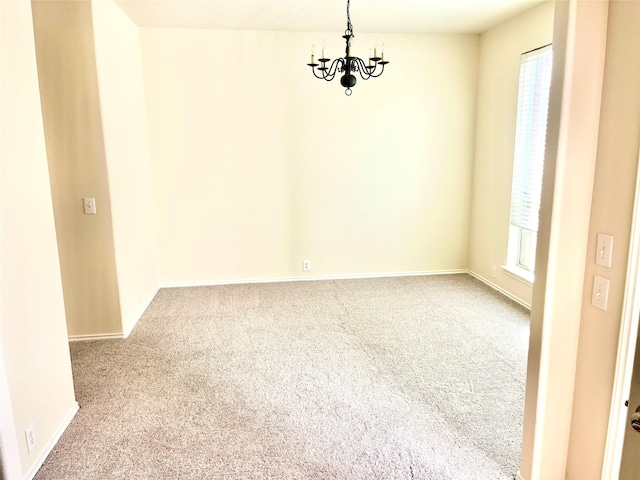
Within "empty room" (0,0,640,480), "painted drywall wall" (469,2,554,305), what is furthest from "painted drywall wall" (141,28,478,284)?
"painted drywall wall" (469,2,554,305)

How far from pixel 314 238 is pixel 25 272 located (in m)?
3.31

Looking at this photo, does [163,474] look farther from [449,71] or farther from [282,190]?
[449,71]

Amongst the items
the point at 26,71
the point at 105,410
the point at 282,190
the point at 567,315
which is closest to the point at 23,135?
the point at 26,71

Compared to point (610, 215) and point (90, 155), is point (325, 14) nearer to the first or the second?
point (90, 155)

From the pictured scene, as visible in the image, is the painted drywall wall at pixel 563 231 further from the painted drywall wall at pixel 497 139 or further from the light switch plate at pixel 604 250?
the painted drywall wall at pixel 497 139

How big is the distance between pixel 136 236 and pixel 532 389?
3.56 meters

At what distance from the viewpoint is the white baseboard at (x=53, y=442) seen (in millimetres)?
2070

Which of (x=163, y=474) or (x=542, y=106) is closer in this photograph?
(x=163, y=474)

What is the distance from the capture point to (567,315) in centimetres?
170

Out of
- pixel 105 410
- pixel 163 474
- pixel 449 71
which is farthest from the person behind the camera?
pixel 449 71

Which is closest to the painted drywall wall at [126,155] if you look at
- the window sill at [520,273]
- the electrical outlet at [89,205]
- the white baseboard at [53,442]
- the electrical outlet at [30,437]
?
the electrical outlet at [89,205]

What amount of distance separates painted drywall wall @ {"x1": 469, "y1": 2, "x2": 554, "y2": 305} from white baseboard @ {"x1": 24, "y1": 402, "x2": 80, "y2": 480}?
3.81 m

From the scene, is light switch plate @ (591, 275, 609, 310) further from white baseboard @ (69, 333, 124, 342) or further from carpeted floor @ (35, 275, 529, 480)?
white baseboard @ (69, 333, 124, 342)

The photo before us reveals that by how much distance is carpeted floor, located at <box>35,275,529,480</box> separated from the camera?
7.10 feet
